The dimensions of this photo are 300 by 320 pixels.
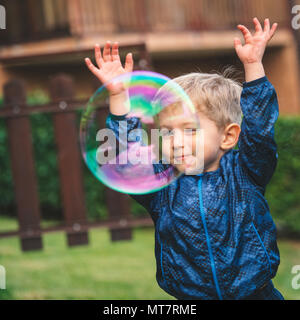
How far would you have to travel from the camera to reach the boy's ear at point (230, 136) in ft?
6.79

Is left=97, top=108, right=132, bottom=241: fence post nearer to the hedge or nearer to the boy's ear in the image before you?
the hedge

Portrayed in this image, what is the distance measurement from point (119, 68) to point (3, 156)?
4556 millimetres

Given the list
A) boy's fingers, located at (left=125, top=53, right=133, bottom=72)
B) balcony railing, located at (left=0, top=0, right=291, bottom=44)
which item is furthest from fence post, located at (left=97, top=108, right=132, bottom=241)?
balcony railing, located at (left=0, top=0, right=291, bottom=44)

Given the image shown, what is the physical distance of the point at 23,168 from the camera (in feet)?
16.2

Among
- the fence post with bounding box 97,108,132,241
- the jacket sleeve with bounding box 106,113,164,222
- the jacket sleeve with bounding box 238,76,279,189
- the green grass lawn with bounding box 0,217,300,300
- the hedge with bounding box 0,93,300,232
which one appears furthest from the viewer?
the hedge with bounding box 0,93,300,232

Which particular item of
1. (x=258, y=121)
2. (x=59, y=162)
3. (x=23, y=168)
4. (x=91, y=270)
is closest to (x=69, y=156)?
(x=59, y=162)

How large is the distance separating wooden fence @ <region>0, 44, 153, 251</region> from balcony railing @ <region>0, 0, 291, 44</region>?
378cm

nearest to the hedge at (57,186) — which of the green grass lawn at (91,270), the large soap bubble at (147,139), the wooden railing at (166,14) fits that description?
the green grass lawn at (91,270)

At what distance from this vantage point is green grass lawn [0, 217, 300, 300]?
3.83m

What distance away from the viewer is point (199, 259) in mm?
1957

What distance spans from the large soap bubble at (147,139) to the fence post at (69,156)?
2.42 metres

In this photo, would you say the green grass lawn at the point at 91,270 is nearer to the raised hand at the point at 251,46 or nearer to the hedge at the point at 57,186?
the hedge at the point at 57,186

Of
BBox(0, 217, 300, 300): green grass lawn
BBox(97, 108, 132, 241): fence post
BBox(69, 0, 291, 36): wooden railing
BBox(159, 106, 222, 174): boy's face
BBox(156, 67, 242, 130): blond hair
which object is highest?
BBox(69, 0, 291, 36): wooden railing

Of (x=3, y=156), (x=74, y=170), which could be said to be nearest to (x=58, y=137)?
(x=74, y=170)
